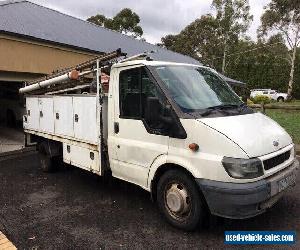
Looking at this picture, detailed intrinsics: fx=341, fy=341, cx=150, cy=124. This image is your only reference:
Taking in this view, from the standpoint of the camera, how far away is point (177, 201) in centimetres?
468

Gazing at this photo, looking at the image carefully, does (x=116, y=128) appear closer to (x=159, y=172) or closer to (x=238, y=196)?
(x=159, y=172)

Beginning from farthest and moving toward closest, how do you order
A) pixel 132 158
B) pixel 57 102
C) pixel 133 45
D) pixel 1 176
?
pixel 133 45 → pixel 1 176 → pixel 57 102 → pixel 132 158

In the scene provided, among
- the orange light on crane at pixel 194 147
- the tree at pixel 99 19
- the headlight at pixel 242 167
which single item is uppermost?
the tree at pixel 99 19

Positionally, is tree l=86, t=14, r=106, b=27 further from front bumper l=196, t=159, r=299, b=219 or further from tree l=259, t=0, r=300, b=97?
front bumper l=196, t=159, r=299, b=219

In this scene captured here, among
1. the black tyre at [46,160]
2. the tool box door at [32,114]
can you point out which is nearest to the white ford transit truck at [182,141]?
the black tyre at [46,160]

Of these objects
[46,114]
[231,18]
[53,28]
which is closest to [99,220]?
[46,114]

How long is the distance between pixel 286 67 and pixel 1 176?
42324mm

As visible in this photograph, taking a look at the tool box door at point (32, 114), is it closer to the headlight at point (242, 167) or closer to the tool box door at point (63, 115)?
the tool box door at point (63, 115)

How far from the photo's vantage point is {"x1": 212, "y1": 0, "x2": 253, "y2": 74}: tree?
39.9m

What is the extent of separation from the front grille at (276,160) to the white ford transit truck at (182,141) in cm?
1

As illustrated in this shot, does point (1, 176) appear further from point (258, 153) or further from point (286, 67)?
point (286, 67)

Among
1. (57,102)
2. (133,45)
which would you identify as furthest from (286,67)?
(57,102)

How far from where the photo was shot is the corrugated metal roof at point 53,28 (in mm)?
12128

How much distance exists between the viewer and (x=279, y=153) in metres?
4.58
